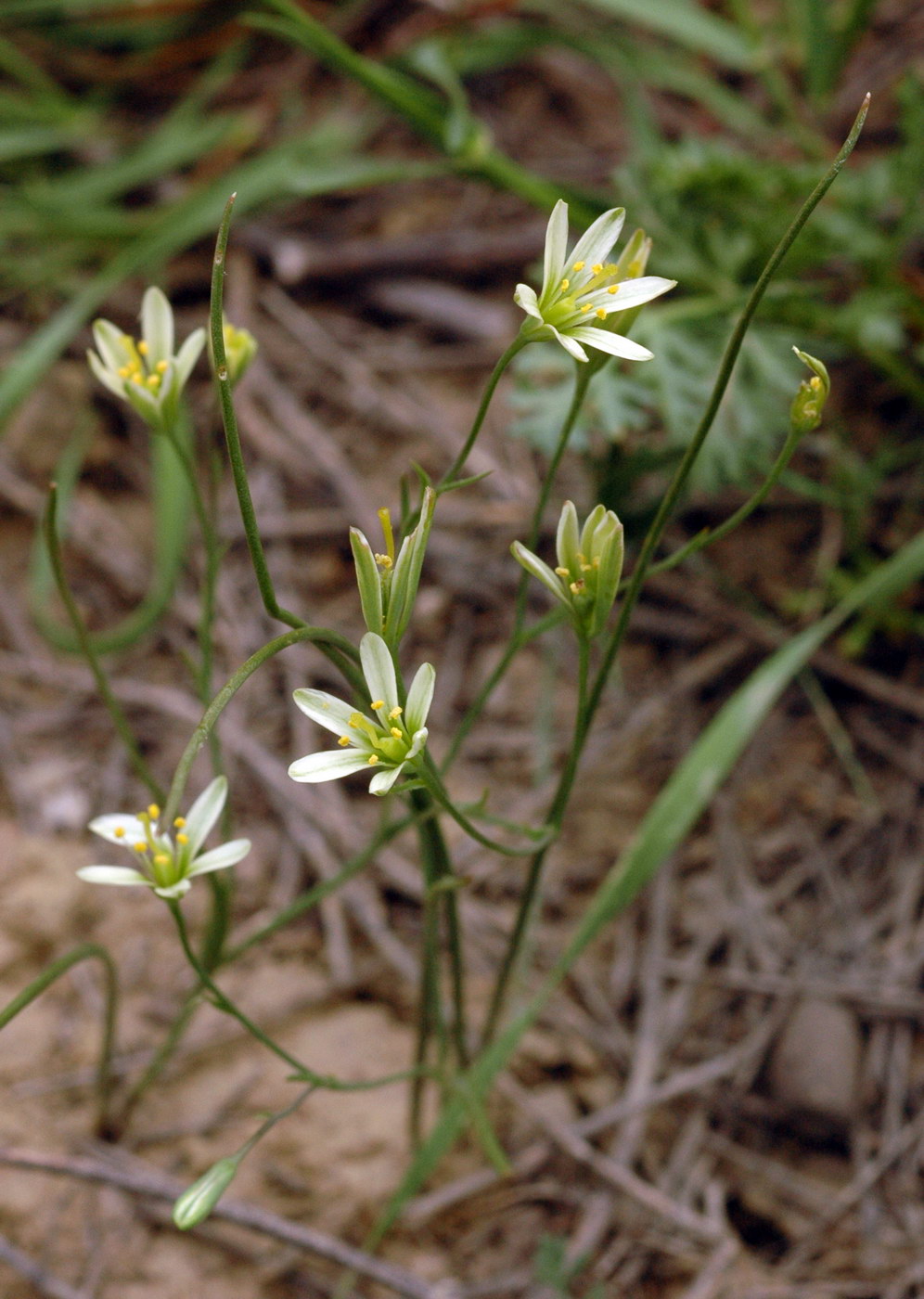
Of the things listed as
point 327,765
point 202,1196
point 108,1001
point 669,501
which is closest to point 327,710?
point 327,765

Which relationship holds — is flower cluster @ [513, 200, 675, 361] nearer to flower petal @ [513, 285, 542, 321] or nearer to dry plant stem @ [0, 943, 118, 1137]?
flower petal @ [513, 285, 542, 321]

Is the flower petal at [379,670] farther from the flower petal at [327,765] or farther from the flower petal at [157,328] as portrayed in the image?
the flower petal at [157,328]

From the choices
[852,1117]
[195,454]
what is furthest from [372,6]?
[852,1117]

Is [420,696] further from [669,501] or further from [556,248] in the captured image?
[556,248]

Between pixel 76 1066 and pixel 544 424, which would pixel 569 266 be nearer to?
pixel 544 424

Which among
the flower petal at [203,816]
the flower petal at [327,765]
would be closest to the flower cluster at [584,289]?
the flower petal at [327,765]

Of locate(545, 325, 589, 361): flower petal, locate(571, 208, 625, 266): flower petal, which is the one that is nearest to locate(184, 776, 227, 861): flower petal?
locate(545, 325, 589, 361): flower petal
